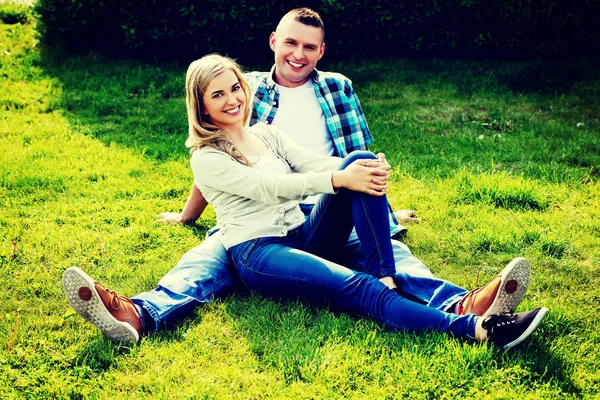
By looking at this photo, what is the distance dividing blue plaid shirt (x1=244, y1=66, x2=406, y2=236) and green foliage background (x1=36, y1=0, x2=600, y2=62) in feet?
10.0

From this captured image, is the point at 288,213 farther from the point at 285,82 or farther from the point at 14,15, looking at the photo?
the point at 14,15

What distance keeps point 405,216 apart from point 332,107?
0.99 m

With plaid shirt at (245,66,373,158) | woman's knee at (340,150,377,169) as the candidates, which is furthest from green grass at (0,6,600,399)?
woman's knee at (340,150,377,169)

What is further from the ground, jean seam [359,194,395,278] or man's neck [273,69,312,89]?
man's neck [273,69,312,89]

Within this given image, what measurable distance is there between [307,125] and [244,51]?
146 inches

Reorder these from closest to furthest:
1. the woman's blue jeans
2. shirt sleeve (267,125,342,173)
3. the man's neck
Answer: the woman's blue jeans → shirt sleeve (267,125,342,173) → the man's neck

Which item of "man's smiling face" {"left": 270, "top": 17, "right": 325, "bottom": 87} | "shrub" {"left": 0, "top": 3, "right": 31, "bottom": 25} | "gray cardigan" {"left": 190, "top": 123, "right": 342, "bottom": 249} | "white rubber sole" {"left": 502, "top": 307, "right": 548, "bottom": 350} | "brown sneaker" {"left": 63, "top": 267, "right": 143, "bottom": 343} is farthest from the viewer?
"shrub" {"left": 0, "top": 3, "right": 31, "bottom": 25}

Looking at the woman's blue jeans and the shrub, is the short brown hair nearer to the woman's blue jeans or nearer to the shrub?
the woman's blue jeans

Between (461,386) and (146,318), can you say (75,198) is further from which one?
(461,386)

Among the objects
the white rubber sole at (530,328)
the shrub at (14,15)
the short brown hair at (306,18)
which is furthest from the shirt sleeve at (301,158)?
the shrub at (14,15)

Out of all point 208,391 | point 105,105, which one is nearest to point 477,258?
point 208,391

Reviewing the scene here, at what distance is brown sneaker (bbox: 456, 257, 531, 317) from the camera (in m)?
3.19

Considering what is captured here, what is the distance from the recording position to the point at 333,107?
4.81 meters

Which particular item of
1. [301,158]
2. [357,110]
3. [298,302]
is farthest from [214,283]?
[357,110]
